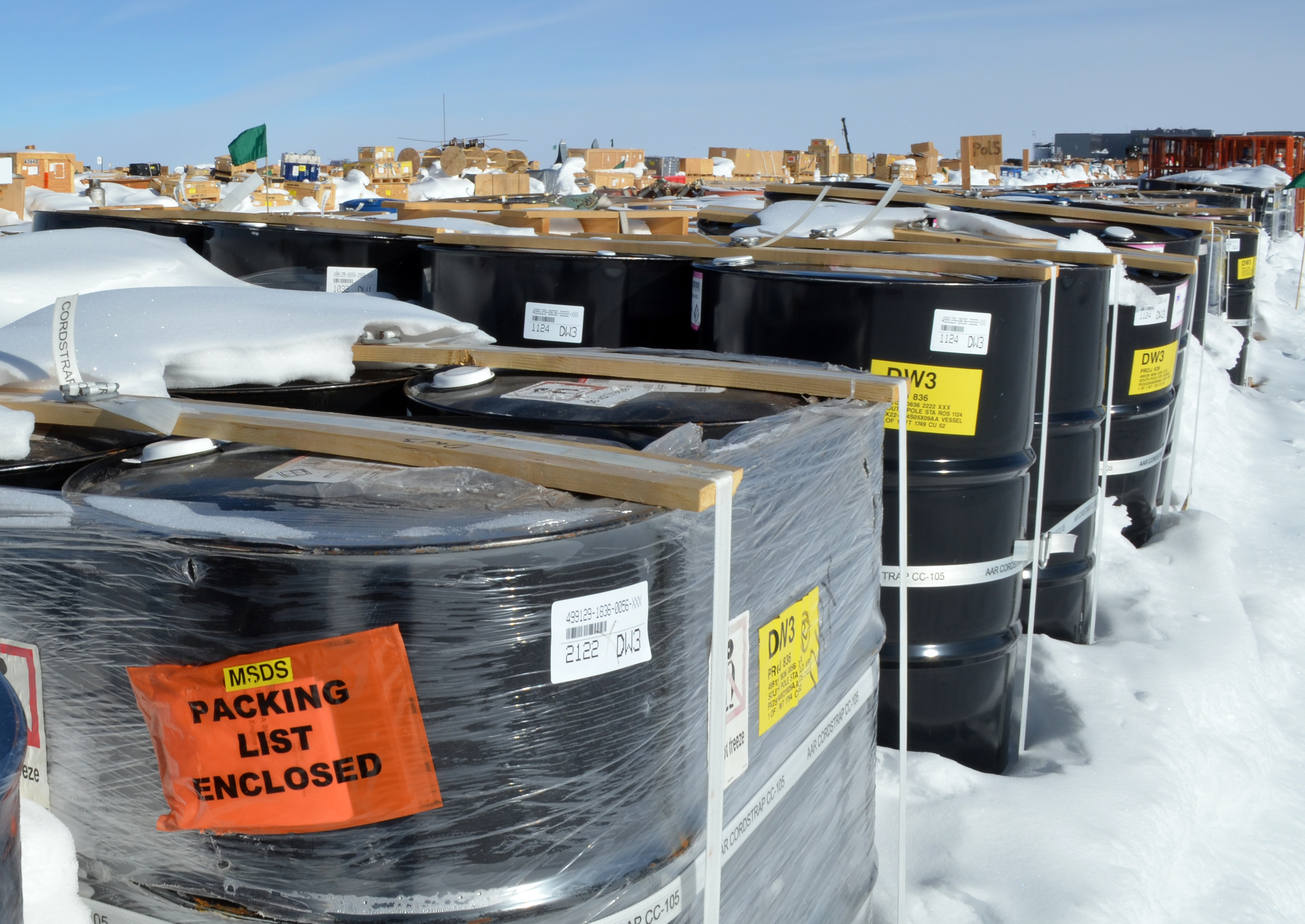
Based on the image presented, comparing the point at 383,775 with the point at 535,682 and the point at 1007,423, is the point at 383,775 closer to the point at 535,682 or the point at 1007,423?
the point at 535,682

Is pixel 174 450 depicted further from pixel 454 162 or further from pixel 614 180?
pixel 454 162

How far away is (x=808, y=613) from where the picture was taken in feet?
5.59

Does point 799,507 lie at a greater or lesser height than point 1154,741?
greater

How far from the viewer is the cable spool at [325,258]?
333 centimetres

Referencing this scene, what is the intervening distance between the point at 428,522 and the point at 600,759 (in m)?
0.32

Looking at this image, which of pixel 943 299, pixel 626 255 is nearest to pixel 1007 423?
pixel 943 299

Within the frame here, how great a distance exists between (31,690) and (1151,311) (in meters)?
3.79

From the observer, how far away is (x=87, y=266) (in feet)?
8.90

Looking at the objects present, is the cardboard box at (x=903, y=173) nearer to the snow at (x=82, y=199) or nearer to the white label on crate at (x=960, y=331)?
the snow at (x=82, y=199)

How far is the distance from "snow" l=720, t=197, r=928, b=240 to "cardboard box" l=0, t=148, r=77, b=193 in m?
8.83

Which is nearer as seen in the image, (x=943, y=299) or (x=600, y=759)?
(x=600, y=759)

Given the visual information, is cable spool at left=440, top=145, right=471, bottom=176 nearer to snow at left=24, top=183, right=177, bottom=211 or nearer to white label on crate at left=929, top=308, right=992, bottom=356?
snow at left=24, top=183, right=177, bottom=211

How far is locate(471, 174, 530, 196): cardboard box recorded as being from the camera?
8711mm

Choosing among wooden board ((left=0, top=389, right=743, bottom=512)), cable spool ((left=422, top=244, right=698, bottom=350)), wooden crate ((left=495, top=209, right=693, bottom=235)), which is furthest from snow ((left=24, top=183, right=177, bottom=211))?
wooden board ((left=0, top=389, right=743, bottom=512))
